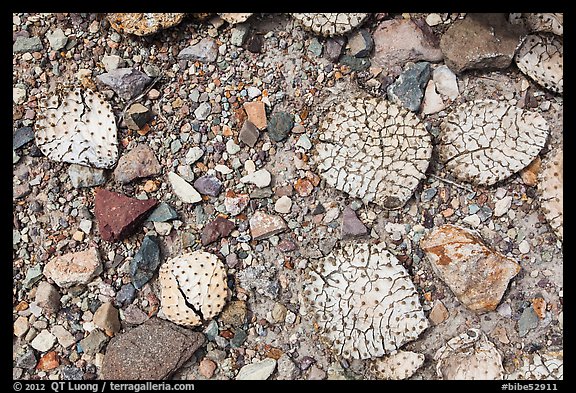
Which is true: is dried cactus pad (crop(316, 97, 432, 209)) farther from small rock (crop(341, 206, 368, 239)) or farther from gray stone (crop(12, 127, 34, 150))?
gray stone (crop(12, 127, 34, 150))

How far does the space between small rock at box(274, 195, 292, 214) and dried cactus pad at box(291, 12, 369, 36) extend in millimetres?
734

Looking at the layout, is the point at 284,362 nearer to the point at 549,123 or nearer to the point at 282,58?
the point at 282,58

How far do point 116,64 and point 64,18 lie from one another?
12.9 inches

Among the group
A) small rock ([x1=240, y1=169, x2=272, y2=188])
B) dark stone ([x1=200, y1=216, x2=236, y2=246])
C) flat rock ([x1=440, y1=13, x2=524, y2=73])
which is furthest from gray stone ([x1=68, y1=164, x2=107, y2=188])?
flat rock ([x1=440, y1=13, x2=524, y2=73])

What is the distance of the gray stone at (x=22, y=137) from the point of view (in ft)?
9.41

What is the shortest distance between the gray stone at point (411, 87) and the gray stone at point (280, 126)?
1.45ft

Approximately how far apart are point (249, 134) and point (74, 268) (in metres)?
0.92

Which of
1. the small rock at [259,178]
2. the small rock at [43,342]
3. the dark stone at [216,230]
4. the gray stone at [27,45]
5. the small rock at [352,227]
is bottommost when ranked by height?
the small rock at [43,342]

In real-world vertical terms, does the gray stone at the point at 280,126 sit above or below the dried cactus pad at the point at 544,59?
below

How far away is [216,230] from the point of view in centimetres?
279

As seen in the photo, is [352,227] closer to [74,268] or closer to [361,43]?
[361,43]

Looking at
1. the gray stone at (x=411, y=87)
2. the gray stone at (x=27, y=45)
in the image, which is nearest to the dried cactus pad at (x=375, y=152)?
the gray stone at (x=411, y=87)

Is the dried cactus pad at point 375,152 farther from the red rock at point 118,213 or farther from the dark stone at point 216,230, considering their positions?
the red rock at point 118,213

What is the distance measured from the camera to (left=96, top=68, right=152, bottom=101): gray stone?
2873 millimetres
